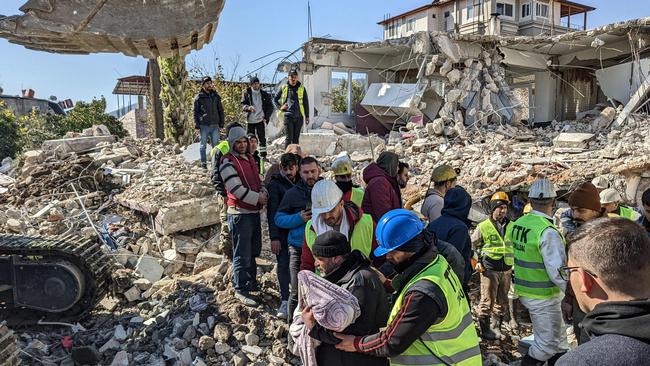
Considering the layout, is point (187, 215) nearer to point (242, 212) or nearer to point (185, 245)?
point (185, 245)

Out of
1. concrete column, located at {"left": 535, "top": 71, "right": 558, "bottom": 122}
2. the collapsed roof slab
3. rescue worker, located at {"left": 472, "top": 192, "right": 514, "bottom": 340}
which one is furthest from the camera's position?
concrete column, located at {"left": 535, "top": 71, "right": 558, "bottom": 122}

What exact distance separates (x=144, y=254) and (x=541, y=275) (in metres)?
5.53

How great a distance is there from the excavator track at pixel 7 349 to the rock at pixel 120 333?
987 mm

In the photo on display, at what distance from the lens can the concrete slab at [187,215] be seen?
7609mm

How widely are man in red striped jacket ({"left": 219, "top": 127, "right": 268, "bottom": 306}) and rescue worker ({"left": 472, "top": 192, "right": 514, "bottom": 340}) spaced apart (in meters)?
2.60

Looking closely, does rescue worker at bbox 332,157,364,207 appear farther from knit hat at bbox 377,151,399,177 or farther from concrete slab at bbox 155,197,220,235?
concrete slab at bbox 155,197,220,235

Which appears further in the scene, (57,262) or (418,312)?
(57,262)

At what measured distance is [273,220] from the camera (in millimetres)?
4621

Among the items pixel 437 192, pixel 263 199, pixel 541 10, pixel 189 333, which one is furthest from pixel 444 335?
pixel 541 10

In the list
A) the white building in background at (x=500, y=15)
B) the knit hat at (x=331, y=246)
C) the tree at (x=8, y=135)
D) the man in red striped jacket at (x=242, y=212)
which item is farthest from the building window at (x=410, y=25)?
the knit hat at (x=331, y=246)

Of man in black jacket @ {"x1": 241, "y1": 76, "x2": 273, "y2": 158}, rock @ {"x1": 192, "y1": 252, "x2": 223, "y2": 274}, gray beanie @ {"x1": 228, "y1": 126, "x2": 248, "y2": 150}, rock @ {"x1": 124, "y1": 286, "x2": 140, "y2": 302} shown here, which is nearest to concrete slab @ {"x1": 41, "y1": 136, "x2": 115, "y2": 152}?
man in black jacket @ {"x1": 241, "y1": 76, "x2": 273, "y2": 158}

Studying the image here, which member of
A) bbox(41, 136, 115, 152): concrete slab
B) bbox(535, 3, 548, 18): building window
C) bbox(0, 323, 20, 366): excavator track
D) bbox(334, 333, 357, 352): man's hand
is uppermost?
bbox(535, 3, 548, 18): building window

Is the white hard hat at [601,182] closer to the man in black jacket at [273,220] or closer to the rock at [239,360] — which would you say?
the man in black jacket at [273,220]

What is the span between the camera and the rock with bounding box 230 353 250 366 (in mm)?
4164
